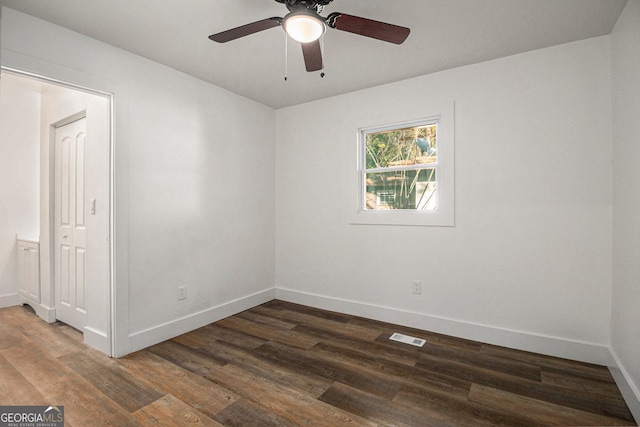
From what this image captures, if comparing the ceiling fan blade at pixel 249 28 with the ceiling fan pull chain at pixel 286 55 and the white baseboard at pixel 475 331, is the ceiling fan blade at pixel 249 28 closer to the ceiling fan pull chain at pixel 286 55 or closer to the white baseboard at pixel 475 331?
the ceiling fan pull chain at pixel 286 55

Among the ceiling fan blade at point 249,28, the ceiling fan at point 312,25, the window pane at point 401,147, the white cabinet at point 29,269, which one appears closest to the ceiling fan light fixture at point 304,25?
the ceiling fan at point 312,25

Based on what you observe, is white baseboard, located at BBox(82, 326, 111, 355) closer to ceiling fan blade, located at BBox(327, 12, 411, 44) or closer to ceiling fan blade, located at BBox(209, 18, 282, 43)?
ceiling fan blade, located at BBox(209, 18, 282, 43)

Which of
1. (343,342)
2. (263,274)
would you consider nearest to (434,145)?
(343,342)

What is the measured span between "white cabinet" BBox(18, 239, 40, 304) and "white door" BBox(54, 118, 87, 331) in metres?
0.44

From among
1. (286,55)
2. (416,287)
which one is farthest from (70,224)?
(416,287)

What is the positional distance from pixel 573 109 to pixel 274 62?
2571mm

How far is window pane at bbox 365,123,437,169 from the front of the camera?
3.22 metres

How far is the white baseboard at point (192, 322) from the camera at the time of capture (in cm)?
269

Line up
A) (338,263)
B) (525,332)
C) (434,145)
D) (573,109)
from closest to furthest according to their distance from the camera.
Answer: (573,109) < (525,332) < (434,145) < (338,263)

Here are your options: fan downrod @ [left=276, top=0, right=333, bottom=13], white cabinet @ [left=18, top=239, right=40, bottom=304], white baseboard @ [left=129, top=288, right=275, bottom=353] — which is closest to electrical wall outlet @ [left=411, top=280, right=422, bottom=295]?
white baseboard @ [left=129, top=288, right=275, bottom=353]

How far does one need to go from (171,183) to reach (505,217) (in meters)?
3.14

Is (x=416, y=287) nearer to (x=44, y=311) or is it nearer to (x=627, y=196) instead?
(x=627, y=196)

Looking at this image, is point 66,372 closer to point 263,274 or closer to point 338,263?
point 263,274

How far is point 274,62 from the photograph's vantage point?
2820 millimetres
